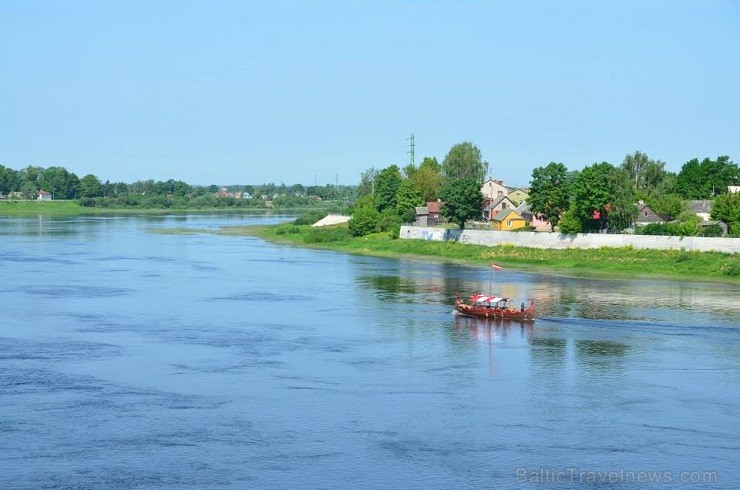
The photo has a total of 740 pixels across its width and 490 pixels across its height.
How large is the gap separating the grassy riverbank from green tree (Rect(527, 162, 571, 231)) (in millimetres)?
4810

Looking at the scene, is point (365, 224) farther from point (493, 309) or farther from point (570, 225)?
point (493, 309)

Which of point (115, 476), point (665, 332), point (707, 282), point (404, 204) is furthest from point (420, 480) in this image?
point (404, 204)

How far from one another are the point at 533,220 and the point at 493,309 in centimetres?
4083

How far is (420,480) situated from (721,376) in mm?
13292

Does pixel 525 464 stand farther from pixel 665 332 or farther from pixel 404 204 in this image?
pixel 404 204

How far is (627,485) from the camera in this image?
71.9 ft

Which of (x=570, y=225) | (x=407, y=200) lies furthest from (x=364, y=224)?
(x=570, y=225)

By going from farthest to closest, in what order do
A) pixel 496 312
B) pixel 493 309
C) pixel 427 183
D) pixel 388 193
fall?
pixel 427 183, pixel 388 193, pixel 493 309, pixel 496 312

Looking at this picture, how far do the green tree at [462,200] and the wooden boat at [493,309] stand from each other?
115 ft

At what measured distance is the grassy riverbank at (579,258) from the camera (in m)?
Answer: 56.7

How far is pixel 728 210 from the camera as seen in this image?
218ft

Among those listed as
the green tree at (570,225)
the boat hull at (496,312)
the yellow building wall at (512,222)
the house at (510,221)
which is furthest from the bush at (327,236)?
the boat hull at (496,312)

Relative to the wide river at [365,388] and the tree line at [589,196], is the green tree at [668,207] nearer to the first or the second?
the tree line at [589,196]

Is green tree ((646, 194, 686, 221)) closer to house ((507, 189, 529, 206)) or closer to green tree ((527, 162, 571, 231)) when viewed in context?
green tree ((527, 162, 571, 231))
